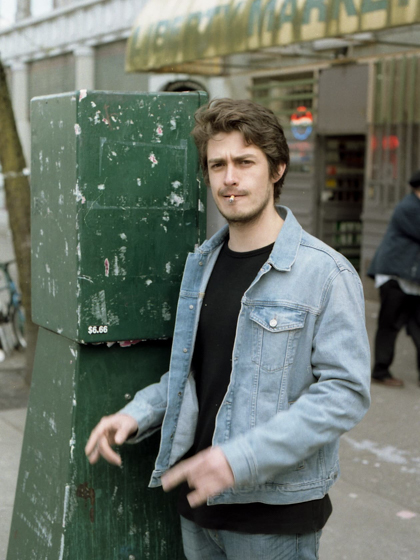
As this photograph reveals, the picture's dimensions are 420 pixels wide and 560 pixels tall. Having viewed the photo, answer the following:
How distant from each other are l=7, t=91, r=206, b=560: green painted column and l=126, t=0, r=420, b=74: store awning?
5780mm

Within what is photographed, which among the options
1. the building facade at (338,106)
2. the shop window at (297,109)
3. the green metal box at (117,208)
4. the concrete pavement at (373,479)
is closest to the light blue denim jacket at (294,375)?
the green metal box at (117,208)

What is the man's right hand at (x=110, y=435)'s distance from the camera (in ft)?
7.45

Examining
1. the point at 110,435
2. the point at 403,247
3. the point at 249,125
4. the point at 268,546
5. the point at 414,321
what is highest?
the point at 249,125

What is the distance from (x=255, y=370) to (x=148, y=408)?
0.46 metres

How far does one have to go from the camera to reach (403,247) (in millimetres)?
6812

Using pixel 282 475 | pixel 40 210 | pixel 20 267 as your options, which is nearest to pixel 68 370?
pixel 40 210

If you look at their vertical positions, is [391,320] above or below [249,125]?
below

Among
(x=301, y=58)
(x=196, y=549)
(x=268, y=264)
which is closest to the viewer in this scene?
(x=268, y=264)

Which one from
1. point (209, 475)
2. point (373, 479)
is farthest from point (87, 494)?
point (373, 479)

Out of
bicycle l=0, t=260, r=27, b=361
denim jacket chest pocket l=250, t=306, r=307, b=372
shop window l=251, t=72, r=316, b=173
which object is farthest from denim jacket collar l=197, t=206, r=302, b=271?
shop window l=251, t=72, r=316, b=173

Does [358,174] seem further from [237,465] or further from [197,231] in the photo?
[237,465]

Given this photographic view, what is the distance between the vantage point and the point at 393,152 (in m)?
10.2

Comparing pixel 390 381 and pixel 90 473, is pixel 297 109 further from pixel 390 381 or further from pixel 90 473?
pixel 90 473

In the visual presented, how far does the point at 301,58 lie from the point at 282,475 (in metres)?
10.6
